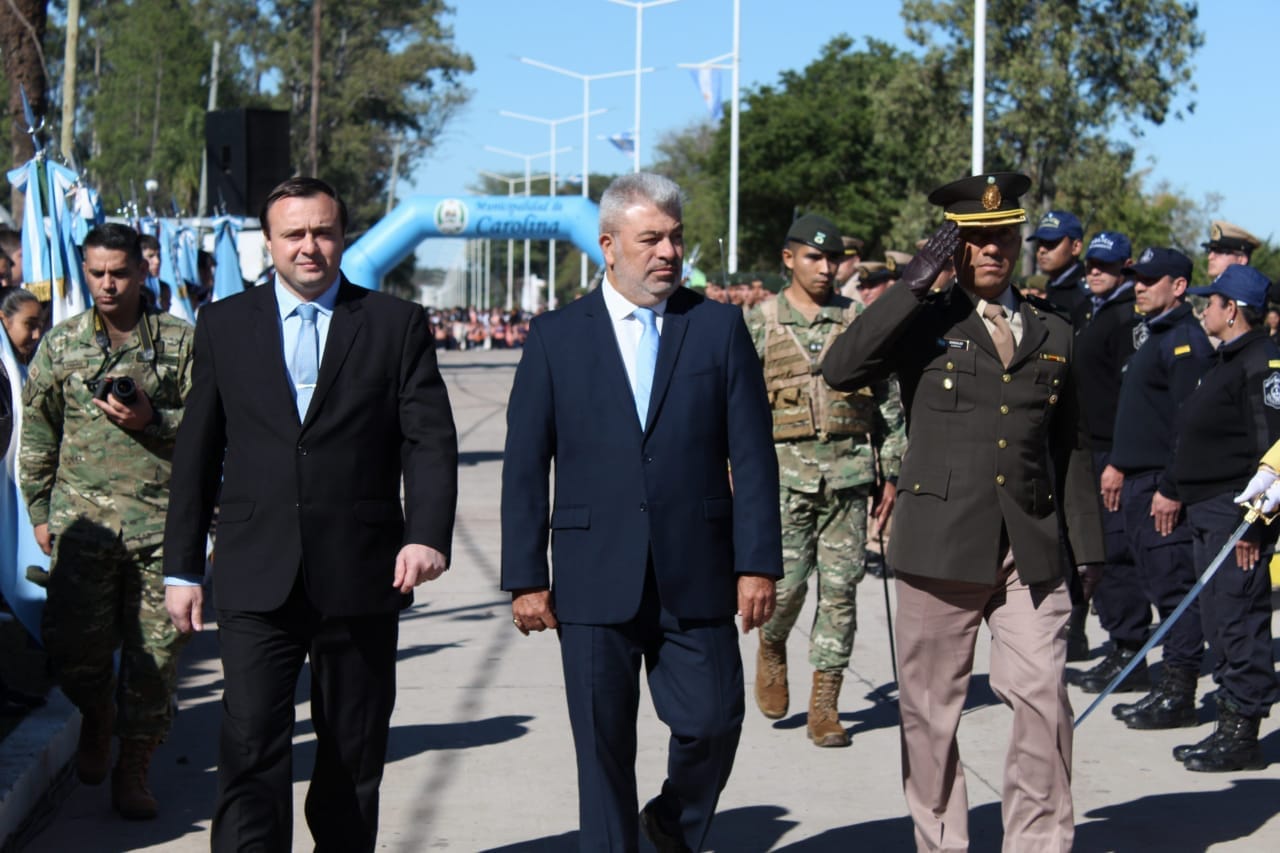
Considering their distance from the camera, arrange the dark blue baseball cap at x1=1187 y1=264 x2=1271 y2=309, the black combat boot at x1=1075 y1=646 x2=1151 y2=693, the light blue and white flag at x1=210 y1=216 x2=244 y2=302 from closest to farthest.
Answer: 1. the dark blue baseball cap at x1=1187 y1=264 x2=1271 y2=309
2. the black combat boot at x1=1075 y1=646 x2=1151 y2=693
3. the light blue and white flag at x1=210 y1=216 x2=244 y2=302

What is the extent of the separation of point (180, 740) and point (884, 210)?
201 ft

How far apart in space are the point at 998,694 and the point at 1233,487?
2441 mm

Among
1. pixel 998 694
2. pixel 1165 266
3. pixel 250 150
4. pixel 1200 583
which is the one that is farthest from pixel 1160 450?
pixel 250 150

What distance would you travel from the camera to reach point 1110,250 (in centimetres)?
916

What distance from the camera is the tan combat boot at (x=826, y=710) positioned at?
7363 millimetres

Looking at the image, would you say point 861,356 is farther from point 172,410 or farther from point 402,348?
point 172,410

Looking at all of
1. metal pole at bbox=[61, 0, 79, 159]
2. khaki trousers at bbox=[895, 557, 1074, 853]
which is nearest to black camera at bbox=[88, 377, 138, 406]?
khaki trousers at bbox=[895, 557, 1074, 853]

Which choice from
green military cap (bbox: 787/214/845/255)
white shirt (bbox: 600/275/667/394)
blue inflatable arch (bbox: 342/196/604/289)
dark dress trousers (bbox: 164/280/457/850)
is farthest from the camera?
blue inflatable arch (bbox: 342/196/604/289)

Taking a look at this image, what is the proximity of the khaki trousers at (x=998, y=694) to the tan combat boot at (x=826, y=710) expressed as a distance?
6.65 ft

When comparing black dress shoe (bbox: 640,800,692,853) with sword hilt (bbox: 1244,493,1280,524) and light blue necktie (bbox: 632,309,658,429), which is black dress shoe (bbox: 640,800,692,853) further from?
sword hilt (bbox: 1244,493,1280,524)

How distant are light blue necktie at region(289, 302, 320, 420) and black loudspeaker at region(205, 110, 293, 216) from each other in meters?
16.5

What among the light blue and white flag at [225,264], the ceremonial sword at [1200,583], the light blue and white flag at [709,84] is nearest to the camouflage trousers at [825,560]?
the ceremonial sword at [1200,583]

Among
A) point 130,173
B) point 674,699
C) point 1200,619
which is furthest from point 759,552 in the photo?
point 130,173

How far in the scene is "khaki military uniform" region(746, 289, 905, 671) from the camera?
24.9 ft
